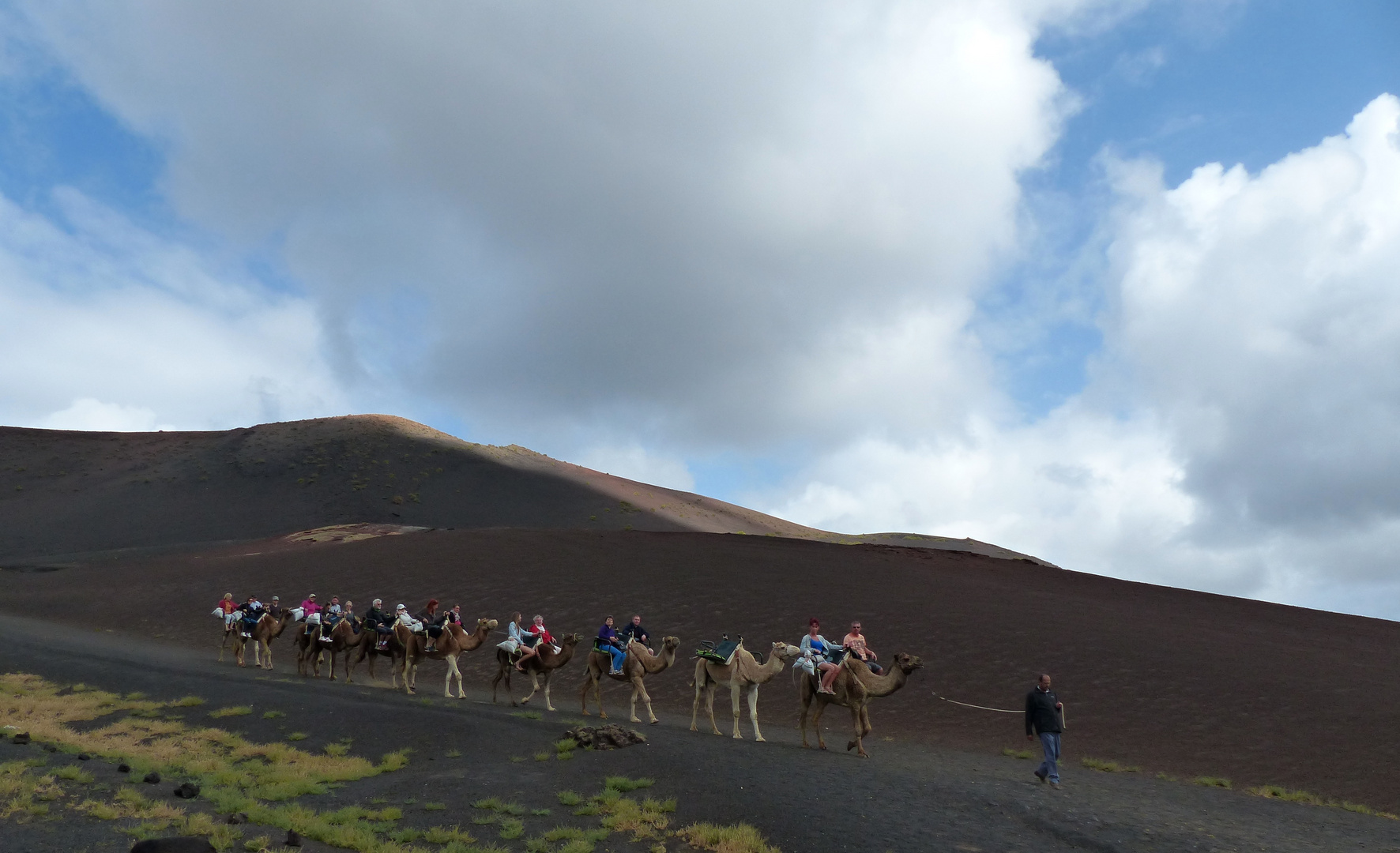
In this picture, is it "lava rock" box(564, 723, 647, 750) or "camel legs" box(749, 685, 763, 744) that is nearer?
"lava rock" box(564, 723, 647, 750)

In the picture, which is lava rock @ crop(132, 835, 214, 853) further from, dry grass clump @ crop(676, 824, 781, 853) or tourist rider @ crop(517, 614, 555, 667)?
tourist rider @ crop(517, 614, 555, 667)

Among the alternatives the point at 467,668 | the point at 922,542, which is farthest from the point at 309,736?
the point at 922,542

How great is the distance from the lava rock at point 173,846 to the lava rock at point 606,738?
7681 mm

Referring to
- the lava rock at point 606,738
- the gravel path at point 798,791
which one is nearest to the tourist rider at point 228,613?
the gravel path at point 798,791

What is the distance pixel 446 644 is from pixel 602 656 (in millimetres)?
5176

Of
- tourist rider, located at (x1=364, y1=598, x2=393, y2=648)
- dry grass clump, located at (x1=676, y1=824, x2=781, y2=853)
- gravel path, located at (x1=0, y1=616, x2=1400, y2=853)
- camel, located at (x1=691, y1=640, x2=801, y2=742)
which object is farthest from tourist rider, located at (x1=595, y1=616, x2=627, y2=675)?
dry grass clump, located at (x1=676, y1=824, x2=781, y2=853)

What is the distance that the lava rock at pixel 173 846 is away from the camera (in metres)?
9.76

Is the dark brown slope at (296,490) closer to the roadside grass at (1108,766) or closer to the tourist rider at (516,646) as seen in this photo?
the tourist rider at (516,646)

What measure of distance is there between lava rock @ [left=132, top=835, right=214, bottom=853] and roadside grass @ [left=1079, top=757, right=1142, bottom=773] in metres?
16.6

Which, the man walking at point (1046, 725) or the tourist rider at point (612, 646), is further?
the tourist rider at point (612, 646)

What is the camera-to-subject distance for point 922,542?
304ft

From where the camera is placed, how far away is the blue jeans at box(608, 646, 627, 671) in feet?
67.3

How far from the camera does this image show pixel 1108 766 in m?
19.4

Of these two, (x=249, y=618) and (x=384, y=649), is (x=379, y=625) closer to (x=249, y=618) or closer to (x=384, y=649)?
(x=384, y=649)
